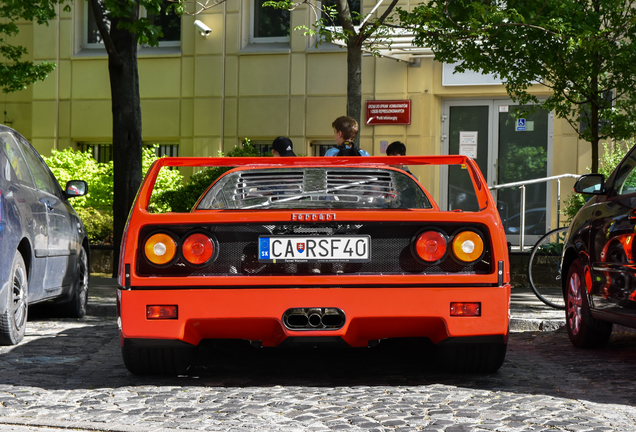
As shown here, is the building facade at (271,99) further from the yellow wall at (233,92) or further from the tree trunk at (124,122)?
the tree trunk at (124,122)

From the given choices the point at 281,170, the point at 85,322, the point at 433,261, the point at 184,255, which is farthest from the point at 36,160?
the point at 433,261

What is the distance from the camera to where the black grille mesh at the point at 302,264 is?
456 centimetres

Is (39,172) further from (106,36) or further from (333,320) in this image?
(106,36)

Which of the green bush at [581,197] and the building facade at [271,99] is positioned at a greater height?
the building facade at [271,99]

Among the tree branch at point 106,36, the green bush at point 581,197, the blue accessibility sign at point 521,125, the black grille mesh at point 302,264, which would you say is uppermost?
the tree branch at point 106,36

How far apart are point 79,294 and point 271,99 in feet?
33.9

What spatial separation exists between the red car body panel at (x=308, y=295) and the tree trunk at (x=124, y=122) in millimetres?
7428

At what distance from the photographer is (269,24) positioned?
1825cm

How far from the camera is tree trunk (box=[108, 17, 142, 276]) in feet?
38.2

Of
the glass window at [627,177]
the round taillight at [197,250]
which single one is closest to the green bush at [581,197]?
the glass window at [627,177]

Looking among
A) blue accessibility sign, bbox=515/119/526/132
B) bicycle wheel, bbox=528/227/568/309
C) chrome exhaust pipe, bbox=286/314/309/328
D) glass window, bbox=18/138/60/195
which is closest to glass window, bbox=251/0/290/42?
blue accessibility sign, bbox=515/119/526/132

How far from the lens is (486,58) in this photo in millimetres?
10594

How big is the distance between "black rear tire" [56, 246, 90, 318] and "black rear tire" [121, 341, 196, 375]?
3.22 metres

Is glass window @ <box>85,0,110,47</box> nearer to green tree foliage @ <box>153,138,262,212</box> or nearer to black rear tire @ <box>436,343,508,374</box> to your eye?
green tree foliage @ <box>153,138,262,212</box>
